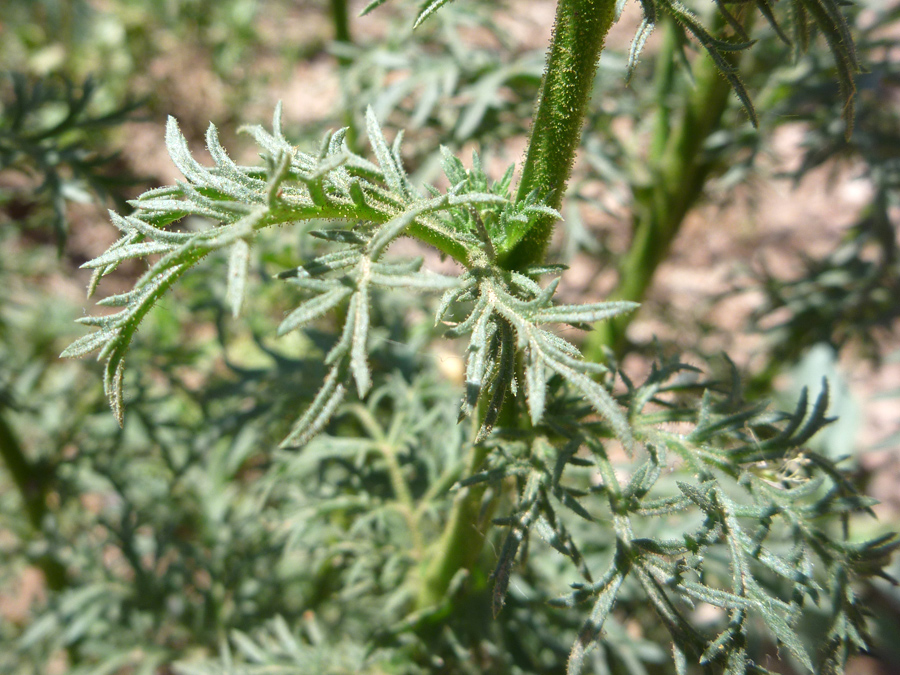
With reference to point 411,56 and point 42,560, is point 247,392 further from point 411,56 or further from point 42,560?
point 411,56

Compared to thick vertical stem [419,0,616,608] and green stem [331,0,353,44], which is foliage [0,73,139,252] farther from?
thick vertical stem [419,0,616,608]

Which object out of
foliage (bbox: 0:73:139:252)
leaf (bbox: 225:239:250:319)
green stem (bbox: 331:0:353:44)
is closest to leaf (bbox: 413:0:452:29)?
leaf (bbox: 225:239:250:319)

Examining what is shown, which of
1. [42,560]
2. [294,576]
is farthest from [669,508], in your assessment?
[42,560]

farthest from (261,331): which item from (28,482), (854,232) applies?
(854,232)

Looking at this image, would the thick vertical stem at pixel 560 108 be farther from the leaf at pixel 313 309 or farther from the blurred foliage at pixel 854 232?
the blurred foliage at pixel 854 232

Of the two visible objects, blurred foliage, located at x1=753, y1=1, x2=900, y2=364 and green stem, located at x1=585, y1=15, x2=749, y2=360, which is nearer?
→ green stem, located at x1=585, y1=15, x2=749, y2=360
